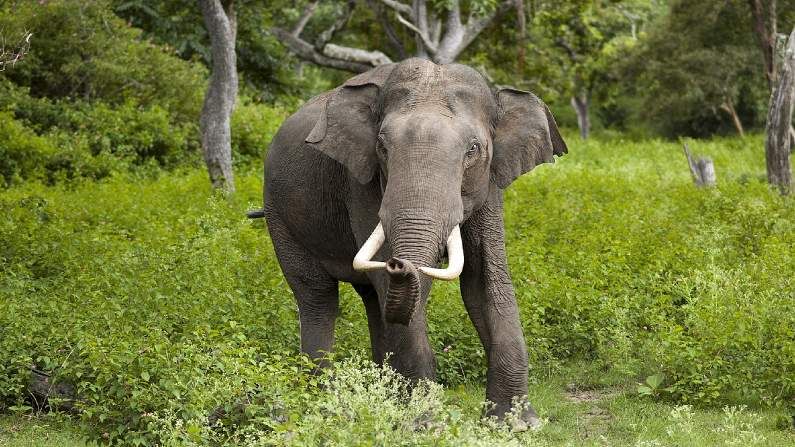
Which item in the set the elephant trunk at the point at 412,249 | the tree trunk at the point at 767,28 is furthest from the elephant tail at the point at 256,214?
the tree trunk at the point at 767,28

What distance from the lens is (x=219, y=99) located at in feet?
53.4

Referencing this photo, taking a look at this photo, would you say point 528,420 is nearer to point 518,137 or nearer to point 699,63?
point 518,137

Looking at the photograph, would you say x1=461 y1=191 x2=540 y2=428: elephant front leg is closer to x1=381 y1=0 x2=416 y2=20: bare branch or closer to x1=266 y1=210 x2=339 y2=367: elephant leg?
x1=266 y1=210 x2=339 y2=367: elephant leg

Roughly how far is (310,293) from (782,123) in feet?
33.8

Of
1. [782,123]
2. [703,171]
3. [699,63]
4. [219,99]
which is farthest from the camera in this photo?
[699,63]

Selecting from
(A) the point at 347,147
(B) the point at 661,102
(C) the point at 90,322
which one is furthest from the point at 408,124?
(B) the point at 661,102

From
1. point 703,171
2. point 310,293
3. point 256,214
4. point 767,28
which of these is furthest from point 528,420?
point 767,28

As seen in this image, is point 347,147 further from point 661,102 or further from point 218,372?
point 661,102

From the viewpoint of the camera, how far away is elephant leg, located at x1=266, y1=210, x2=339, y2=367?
29.3ft

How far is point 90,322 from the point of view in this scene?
8.48m

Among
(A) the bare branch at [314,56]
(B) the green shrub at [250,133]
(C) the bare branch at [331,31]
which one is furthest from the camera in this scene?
(C) the bare branch at [331,31]

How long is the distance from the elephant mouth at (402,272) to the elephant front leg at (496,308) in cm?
83

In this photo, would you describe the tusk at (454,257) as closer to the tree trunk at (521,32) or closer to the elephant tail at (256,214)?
the elephant tail at (256,214)

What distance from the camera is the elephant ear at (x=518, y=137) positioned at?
7.64 metres
